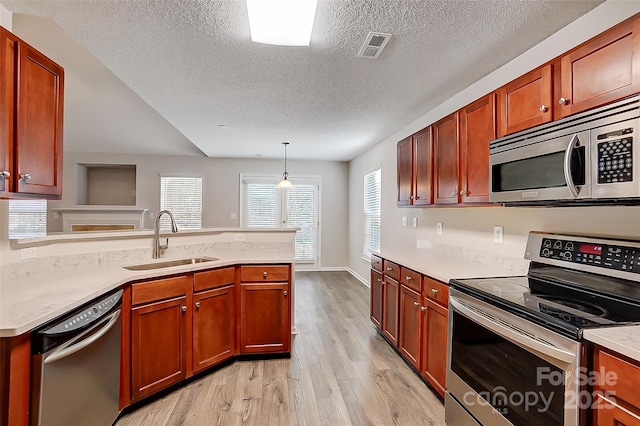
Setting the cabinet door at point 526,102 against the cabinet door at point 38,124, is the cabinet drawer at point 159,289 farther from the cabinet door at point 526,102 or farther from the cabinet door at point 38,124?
the cabinet door at point 526,102

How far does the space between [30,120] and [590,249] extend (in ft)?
9.63

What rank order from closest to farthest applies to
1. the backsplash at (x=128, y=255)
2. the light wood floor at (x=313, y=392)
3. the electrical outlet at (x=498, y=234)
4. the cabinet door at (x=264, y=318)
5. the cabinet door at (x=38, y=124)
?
1. the cabinet door at (x=38, y=124)
2. the backsplash at (x=128, y=255)
3. the light wood floor at (x=313, y=392)
4. the electrical outlet at (x=498, y=234)
5. the cabinet door at (x=264, y=318)

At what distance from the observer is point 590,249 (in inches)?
66.1

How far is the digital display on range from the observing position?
5.37 feet

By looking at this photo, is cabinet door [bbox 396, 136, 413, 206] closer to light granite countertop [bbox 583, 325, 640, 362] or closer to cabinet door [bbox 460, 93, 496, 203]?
cabinet door [bbox 460, 93, 496, 203]

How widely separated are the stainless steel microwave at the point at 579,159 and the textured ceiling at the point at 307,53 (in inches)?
28.1

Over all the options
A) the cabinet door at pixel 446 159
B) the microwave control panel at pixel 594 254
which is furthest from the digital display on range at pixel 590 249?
the cabinet door at pixel 446 159

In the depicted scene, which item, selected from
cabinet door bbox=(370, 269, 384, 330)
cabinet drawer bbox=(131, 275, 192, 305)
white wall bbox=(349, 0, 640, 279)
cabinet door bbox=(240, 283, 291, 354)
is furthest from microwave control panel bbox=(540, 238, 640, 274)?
cabinet drawer bbox=(131, 275, 192, 305)

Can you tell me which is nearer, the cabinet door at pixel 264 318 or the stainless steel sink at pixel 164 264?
the stainless steel sink at pixel 164 264

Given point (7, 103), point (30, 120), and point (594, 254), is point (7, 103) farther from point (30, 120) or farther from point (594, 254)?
point (594, 254)

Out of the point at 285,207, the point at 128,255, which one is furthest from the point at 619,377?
the point at 285,207

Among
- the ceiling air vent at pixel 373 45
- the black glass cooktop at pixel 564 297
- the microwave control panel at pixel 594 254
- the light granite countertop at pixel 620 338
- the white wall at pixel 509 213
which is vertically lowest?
the light granite countertop at pixel 620 338

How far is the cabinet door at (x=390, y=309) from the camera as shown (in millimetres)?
2969

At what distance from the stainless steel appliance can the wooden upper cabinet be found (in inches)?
94.1
